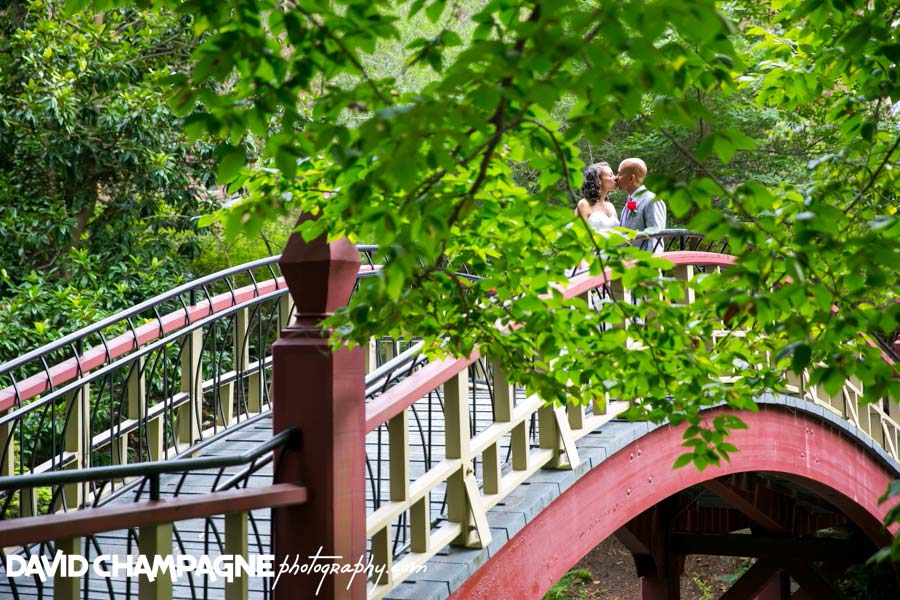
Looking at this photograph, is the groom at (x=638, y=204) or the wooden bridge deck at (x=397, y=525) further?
the groom at (x=638, y=204)

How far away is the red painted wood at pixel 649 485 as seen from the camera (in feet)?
17.0

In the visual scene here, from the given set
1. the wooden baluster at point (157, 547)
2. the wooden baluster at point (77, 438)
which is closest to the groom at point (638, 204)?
the wooden baluster at point (77, 438)

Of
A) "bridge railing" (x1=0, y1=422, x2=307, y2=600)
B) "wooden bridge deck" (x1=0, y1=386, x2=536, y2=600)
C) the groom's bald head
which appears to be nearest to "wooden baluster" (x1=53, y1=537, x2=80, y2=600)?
"bridge railing" (x1=0, y1=422, x2=307, y2=600)

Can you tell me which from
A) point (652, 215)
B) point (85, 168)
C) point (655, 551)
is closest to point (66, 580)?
point (652, 215)

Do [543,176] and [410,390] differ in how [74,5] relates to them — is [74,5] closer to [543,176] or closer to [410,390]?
[543,176]

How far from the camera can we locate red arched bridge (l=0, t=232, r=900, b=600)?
141 inches

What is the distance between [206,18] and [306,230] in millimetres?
750

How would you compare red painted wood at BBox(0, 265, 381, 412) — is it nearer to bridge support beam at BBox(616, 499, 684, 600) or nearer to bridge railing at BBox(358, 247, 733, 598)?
bridge railing at BBox(358, 247, 733, 598)

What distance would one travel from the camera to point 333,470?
12.3 feet

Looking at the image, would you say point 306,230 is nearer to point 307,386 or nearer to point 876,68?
point 307,386

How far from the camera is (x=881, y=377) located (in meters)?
2.77

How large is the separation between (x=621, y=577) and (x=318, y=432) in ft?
51.5

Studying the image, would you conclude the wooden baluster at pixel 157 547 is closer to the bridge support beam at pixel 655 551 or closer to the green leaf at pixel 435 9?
the green leaf at pixel 435 9

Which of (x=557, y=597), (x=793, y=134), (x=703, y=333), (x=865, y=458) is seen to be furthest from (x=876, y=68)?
(x=557, y=597)
